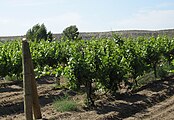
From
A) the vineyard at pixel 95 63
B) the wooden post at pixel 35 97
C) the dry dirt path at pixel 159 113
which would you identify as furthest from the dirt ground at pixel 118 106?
the wooden post at pixel 35 97

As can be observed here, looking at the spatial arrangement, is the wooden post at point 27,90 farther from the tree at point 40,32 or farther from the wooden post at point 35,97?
the tree at point 40,32

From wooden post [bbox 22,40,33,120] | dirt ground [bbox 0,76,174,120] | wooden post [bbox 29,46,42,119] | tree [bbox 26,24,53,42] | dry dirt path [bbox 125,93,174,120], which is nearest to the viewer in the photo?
wooden post [bbox 22,40,33,120]

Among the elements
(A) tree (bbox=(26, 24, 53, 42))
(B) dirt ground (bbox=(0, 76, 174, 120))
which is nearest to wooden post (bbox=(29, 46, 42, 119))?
(B) dirt ground (bbox=(0, 76, 174, 120))

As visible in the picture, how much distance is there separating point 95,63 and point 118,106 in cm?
156

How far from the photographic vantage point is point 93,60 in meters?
10.1

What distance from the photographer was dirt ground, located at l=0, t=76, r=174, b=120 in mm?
8844

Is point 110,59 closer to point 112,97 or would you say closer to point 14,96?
point 112,97

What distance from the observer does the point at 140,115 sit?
8.98 meters

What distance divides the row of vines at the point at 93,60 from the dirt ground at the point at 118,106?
2.13 ft

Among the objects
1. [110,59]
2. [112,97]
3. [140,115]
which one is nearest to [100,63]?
[110,59]

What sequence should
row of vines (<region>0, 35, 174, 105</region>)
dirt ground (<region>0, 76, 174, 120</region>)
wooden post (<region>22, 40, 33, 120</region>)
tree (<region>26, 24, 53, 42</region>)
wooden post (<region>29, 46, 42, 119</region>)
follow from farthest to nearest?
1. tree (<region>26, 24, 53, 42</region>)
2. row of vines (<region>0, 35, 174, 105</region>)
3. dirt ground (<region>0, 76, 174, 120</region>)
4. wooden post (<region>29, 46, 42, 119</region>)
5. wooden post (<region>22, 40, 33, 120</region>)

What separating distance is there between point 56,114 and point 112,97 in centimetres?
274

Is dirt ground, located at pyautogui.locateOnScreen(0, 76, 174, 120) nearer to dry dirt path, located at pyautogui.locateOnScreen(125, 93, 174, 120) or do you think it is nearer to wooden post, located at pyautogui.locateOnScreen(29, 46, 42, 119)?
dry dirt path, located at pyautogui.locateOnScreen(125, 93, 174, 120)

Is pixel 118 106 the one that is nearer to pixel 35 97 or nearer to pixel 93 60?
pixel 93 60
